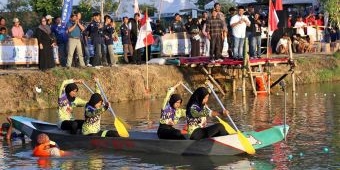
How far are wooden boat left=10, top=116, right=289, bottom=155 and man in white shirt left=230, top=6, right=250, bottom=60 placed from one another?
10.2m

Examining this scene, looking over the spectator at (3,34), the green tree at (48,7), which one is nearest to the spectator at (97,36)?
the spectator at (3,34)

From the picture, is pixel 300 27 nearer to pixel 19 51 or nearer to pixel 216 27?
pixel 216 27

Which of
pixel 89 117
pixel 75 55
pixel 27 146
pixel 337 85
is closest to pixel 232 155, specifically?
pixel 89 117

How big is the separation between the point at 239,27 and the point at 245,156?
11321 millimetres

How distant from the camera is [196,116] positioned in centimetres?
1552

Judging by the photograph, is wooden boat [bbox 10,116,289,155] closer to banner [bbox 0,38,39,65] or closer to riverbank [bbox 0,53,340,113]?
riverbank [bbox 0,53,340,113]

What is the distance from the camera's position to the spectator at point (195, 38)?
29.0m

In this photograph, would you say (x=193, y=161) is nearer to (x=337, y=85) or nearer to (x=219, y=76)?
(x=219, y=76)

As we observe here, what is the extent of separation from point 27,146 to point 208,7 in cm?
2812

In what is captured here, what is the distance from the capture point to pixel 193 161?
50.0 feet

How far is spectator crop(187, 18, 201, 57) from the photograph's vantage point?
95.3 ft

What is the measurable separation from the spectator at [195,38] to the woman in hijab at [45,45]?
5787 mm

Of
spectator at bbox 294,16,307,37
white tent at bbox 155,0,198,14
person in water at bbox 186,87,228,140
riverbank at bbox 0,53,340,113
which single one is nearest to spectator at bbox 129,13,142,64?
riverbank at bbox 0,53,340,113

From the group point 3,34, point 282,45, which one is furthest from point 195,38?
point 3,34
